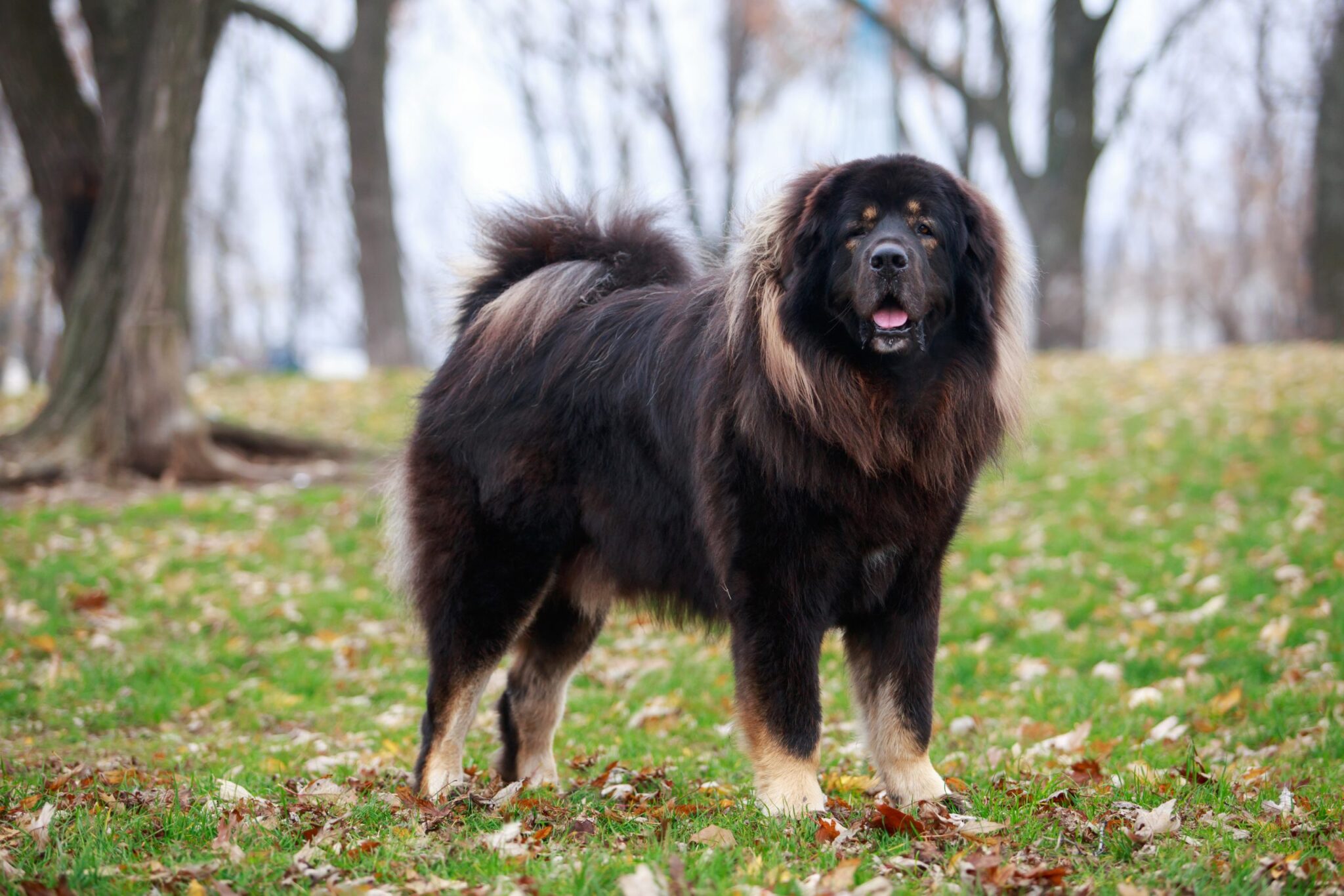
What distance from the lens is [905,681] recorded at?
4.20 meters

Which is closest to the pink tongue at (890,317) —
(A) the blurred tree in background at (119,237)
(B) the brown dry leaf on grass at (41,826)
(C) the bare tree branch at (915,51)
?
(B) the brown dry leaf on grass at (41,826)

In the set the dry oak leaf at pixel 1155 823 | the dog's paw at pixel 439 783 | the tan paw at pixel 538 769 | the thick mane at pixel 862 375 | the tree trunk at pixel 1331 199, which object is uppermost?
the tree trunk at pixel 1331 199

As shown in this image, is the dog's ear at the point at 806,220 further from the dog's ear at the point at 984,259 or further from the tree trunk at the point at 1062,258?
the tree trunk at the point at 1062,258

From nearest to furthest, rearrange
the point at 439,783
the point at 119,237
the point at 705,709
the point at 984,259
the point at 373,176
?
the point at 984,259 → the point at 439,783 → the point at 705,709 → the point at 119,237 → the point at 373,176

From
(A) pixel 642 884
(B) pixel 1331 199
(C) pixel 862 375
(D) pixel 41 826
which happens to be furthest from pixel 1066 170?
(D) pixel 41 826

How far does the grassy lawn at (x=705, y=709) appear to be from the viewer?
11.0ft

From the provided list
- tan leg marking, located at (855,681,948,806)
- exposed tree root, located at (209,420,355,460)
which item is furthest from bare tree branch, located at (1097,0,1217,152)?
tan leg marking, located at (855,681,948,806)

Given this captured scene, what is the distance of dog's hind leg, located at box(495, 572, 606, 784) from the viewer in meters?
4.96

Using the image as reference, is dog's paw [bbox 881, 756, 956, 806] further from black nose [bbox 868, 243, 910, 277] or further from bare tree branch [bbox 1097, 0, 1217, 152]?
bare tree branch [bbox 1097, 0, 1217, 152]

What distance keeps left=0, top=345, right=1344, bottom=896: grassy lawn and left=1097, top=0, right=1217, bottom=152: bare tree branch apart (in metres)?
11.3

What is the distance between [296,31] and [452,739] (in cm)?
1541

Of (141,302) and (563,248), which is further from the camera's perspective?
(141,302)

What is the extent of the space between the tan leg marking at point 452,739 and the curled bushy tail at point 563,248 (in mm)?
1663

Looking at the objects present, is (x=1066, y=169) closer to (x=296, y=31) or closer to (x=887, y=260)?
(x=296, y=31)
